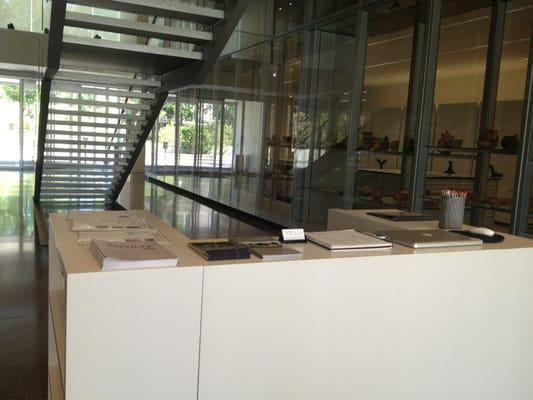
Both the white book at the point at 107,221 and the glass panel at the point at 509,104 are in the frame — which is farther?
the glass panel at the point at 509,104

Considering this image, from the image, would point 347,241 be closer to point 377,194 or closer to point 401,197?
point 401,197

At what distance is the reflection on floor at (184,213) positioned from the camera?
6793 millimetres

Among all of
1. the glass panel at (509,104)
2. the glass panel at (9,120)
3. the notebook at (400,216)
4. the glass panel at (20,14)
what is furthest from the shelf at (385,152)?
the glass panel at (9,120)

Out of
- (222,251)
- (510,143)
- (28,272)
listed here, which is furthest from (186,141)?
(222,251)

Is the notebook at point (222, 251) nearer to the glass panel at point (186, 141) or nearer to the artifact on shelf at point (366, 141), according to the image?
the artifact on shelf at point (366, 141)

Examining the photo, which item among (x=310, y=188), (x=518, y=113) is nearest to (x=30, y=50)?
(x=310, y=188)

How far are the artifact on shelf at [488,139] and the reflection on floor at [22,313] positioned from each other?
3804 millimetres

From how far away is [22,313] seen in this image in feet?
11.4

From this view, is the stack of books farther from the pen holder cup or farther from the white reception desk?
the pen holder cup

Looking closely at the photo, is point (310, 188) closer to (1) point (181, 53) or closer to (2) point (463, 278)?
(1) point (181, 53)

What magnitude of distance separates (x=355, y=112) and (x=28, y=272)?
3.85 meters

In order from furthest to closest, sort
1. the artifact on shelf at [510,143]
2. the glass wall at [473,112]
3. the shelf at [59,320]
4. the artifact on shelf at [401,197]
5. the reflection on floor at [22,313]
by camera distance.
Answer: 1. the artifact on shelf at [401,197]
2. the glass wall at [473,112]
3. the artifact on shelf at [510,143]
4. the reflection on floor at [22,313]
5. the shelf at [59,320]

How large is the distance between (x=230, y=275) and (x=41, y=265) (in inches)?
153

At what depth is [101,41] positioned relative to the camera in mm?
4980
